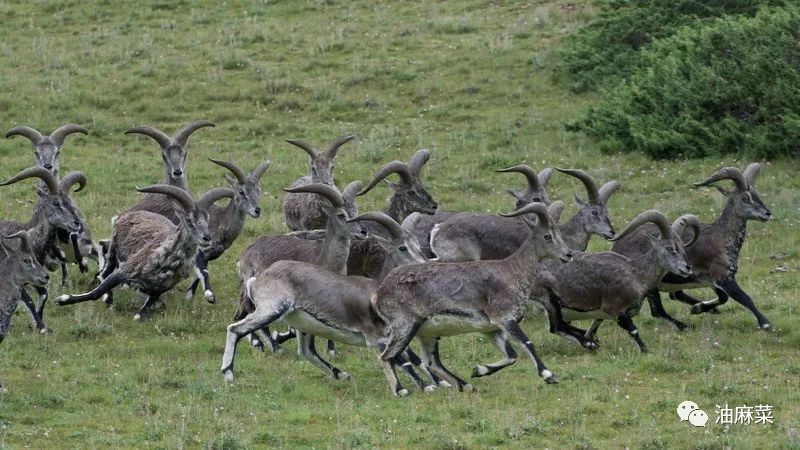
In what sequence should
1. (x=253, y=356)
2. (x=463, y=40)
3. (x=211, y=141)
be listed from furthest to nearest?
(x=463, y=40) < (x=211, y=141) < (x=253, y=356)

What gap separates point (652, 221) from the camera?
1662cm

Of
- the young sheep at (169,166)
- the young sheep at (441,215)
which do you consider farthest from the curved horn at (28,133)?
the young sheep at (441,215)

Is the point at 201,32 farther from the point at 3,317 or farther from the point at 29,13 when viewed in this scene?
the point at 3,317

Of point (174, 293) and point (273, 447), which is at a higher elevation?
point (273, 447)

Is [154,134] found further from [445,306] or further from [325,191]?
[445,306]

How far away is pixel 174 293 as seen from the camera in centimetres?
1886

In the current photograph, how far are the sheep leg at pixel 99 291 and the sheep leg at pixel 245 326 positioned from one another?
2925 mm

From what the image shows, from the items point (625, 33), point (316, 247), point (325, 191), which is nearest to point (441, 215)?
point (316, 247)

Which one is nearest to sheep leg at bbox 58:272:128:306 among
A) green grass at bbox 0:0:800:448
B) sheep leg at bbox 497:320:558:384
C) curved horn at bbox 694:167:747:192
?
green grass at bbox 0:0:800:448

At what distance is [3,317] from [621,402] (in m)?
6.20

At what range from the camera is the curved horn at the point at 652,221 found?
16453 mm

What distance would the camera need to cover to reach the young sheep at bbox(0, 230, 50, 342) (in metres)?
14.6

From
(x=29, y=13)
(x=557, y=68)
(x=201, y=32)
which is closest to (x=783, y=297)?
(x=557, y=68)

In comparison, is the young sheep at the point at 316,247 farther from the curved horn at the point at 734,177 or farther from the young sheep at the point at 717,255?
the curved horn at the point at 734,177
